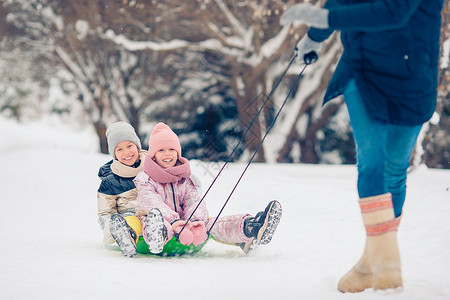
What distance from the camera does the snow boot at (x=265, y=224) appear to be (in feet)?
9.62

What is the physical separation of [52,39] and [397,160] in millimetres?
12583

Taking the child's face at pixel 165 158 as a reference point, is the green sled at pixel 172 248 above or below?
below

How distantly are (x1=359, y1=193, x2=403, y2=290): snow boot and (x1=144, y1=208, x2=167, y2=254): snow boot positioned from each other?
4.19 ft

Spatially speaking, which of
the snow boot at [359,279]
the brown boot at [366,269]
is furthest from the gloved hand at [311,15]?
the snow boot at [359,279]

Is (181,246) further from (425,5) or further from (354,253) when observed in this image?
(425,5)

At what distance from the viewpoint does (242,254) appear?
3.30 meters

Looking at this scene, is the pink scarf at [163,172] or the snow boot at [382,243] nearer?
the snow boot at [382,243]

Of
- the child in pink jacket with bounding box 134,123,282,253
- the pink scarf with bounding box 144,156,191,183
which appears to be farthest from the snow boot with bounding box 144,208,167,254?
the pink scarf with bounding box 144,156,191,183

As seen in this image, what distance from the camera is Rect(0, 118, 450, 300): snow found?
7.13 ft

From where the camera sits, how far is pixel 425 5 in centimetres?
202

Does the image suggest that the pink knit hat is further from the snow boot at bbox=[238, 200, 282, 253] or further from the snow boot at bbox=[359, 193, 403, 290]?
the snow boot at bbox=[359, 193, 403, 290]

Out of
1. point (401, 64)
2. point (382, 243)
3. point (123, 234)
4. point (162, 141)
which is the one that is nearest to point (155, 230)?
point (123, 234)

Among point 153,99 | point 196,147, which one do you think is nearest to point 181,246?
point 196,147

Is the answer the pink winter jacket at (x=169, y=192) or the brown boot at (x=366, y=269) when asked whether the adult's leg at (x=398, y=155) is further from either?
the pink winter jacket at (x=169, y=192)
